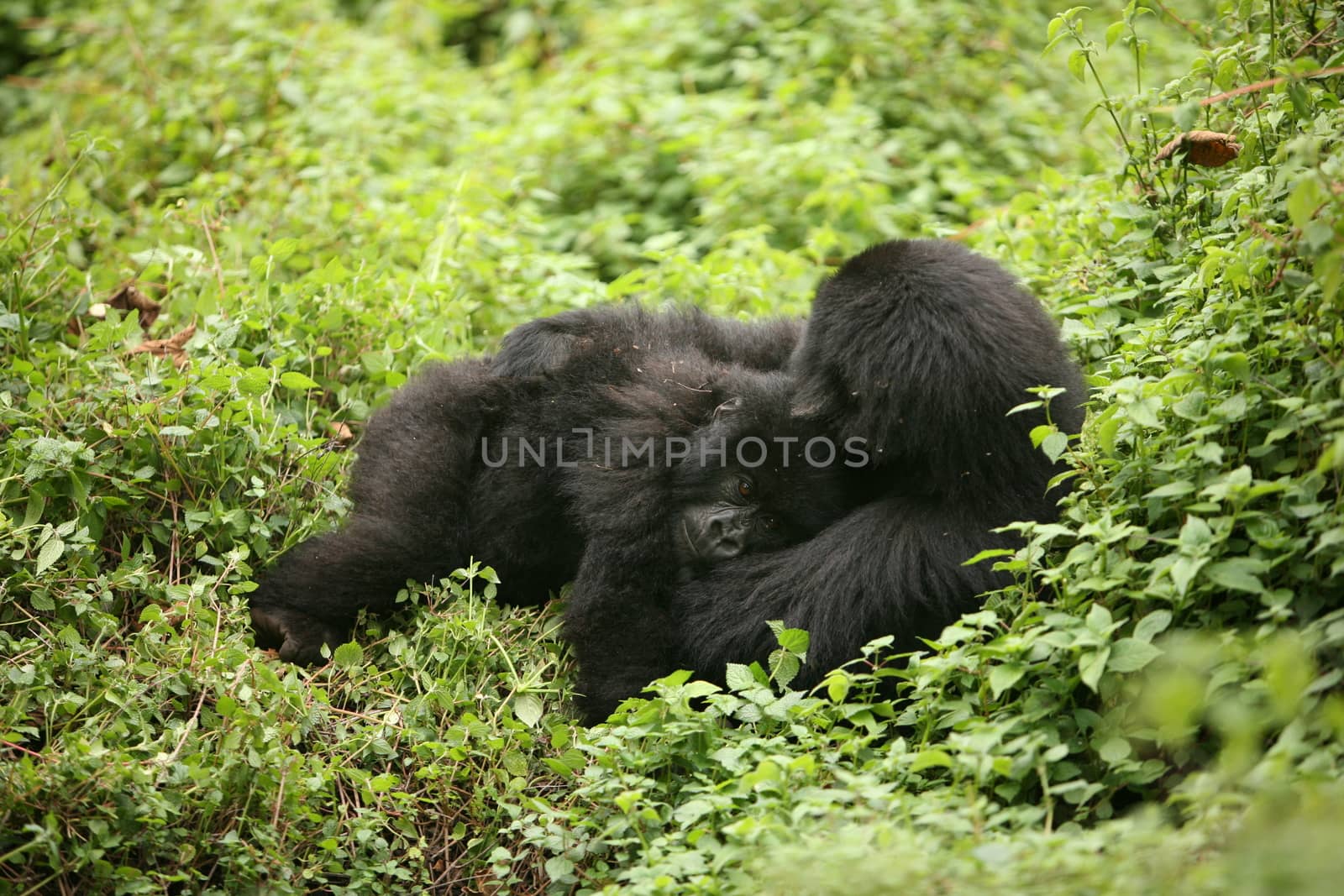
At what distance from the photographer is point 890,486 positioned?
3469 millimetres

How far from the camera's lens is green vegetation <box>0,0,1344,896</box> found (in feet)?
7.93

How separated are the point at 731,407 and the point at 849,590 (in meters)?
0.71

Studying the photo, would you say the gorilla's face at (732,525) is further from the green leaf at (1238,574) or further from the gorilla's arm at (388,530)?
the green leaf at (1238,574)

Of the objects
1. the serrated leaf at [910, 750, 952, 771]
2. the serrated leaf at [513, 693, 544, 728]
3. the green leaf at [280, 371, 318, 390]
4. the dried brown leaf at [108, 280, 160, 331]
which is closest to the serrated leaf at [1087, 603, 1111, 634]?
the serrated leaf at [910, 750, 952, 771]

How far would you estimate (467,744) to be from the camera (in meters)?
3.29

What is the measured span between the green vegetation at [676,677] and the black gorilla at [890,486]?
0.17 meters

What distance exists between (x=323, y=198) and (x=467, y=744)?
10.6 feet

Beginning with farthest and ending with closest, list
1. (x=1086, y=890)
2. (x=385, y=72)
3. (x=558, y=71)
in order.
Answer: (x=558, y=71) → (x=385, y=72) → (x=1086, y=890)

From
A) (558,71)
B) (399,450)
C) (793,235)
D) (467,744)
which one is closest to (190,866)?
(467,744)

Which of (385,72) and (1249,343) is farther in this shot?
(385,72)

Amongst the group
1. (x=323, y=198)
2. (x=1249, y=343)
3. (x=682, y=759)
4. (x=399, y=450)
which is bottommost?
(x=682, y=759)

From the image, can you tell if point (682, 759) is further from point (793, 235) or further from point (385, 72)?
point (385, 72)

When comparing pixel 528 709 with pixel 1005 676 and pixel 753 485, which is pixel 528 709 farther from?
pixel 1005 676

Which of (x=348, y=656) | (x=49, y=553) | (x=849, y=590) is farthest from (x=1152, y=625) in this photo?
(x=49, y=553)
